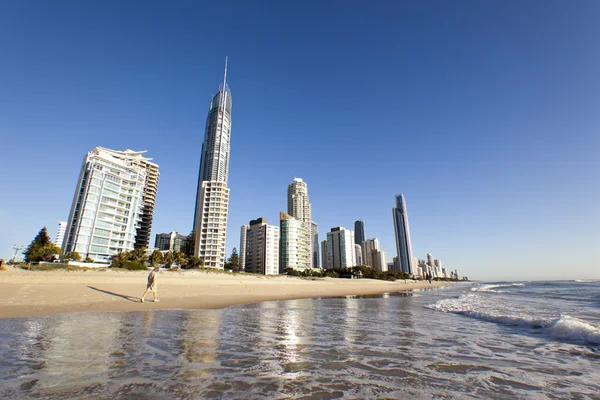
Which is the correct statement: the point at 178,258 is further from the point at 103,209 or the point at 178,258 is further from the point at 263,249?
the point at 263,249

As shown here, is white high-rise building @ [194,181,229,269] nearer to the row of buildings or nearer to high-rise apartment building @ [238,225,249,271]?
the row of buildings

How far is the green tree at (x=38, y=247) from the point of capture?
52.3 metres

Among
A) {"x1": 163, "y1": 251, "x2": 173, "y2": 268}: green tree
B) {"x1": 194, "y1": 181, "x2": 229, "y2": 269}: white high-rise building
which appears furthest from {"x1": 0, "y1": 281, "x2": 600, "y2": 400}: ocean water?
{"x1": 194, "y1": 181, "x2": 229, "y2": 269}: white high-rise building

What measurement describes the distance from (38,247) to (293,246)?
357ft

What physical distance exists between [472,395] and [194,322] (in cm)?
920

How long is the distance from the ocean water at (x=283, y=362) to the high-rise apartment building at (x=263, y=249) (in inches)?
5153

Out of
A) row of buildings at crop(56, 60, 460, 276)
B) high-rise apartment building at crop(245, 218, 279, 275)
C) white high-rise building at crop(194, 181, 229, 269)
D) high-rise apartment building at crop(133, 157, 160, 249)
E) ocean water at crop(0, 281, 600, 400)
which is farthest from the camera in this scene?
high-rise apartment building at crop(245, 218, 279, 275)

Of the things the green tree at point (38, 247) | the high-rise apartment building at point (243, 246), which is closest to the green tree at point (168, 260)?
the green tree at point (38, 247)

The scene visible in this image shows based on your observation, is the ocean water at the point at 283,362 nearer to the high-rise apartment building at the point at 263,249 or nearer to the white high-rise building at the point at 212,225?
the white high-rise building at the point at 212,225

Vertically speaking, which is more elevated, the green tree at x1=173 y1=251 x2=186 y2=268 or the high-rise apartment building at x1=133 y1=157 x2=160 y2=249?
the high-rise apartment building at x1=133 y1=157 x2=160 y2=249

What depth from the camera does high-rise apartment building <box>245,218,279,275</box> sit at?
13890cm

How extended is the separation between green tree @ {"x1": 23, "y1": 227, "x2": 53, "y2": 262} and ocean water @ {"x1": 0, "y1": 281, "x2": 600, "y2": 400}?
59.8m

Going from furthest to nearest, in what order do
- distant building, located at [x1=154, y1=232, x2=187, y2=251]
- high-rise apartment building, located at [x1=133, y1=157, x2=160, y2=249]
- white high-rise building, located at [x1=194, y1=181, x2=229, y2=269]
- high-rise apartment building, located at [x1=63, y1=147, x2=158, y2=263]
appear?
→ distant building, located at [x1=154, y1=232, x2=187, y2=251]
high-rise apartment building, located at [x1=133, y1=157, x2=160, y2=249]
white high-rise building, located at [x1=194, y1=181, x2=229, y2=269]
high-rise apartment building, located at [x1=63, y1=147, x2=158, y2=263]

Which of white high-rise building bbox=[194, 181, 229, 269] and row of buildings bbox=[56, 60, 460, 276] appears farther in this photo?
white high-rise building bbox=[194, 181, 229, 269]
